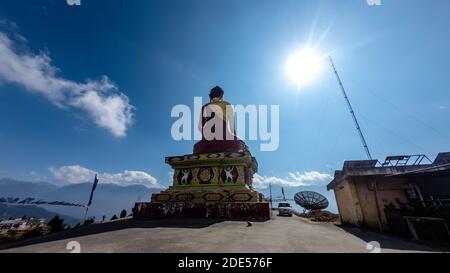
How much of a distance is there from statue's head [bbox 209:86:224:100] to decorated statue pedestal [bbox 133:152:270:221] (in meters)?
8.44

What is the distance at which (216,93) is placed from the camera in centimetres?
2175

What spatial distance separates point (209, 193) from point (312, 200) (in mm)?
17010

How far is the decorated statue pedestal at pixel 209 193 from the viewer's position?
12.4 meters

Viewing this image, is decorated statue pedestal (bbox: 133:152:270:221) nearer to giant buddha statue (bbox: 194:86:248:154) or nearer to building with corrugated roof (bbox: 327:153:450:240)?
giant buddha statue (bbox: 194:86:248:154)

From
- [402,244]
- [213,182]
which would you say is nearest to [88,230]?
[213,182]

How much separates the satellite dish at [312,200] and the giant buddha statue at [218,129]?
13.1 metres

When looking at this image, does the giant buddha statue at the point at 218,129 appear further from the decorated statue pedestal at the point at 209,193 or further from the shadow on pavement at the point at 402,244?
the shadow on pavement at the point at 402,244

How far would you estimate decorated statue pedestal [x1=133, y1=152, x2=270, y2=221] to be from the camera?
12398 mm

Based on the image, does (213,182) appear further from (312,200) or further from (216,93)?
(312,200)

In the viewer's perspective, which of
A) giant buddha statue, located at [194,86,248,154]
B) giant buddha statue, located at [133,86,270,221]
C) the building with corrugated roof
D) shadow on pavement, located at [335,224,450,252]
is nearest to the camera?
shadow on pavement, located at [335,224,450,252]

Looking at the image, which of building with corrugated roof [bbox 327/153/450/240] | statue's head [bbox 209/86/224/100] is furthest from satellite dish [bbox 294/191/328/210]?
statue's head [bbox 209/86/224/100]

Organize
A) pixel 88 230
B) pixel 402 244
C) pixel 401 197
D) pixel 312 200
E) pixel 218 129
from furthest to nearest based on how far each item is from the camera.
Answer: pixel 312 200 < pixel 218 129 < pixel 401 197 < pixel 88 230 < pixel 402 244

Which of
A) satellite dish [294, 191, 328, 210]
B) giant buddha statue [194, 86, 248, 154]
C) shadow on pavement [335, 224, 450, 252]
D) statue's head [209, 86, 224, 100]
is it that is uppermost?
statue's head [209, 86, 224, 100]
